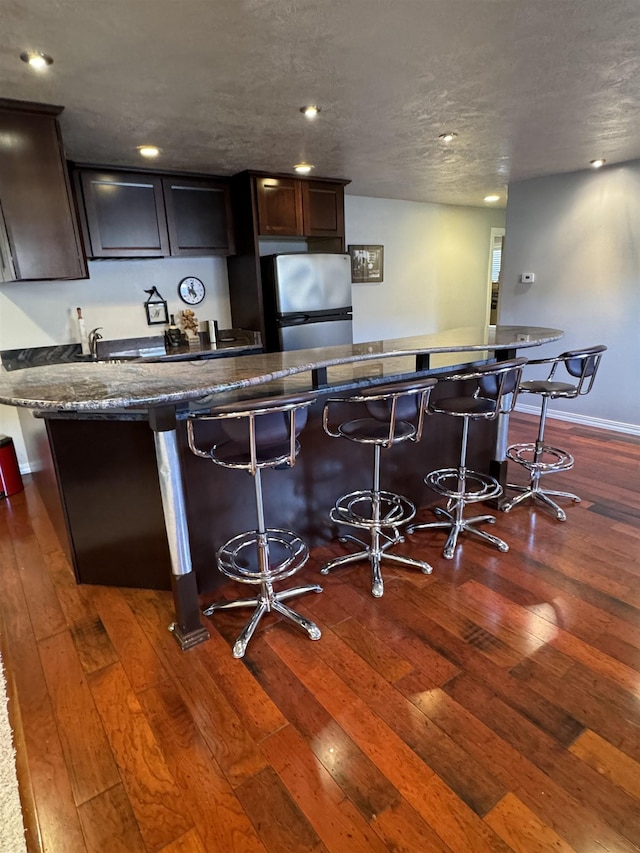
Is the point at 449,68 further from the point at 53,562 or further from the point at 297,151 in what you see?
the point at 53,562

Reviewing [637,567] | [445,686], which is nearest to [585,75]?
[637,567]

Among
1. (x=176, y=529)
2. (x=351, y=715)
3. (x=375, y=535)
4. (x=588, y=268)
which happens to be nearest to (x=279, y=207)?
(x=588, y=268)

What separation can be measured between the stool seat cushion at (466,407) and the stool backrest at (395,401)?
33cm

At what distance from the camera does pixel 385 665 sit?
5.88ft

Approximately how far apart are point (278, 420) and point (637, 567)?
6.45 ft

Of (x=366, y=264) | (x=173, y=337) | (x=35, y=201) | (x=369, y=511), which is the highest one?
(x=35, y=201)

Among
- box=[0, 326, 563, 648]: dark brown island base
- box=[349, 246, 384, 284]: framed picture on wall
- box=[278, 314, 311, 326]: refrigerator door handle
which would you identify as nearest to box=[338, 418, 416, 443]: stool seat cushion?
box=[0, 326, 563, 648]: dark brown island base

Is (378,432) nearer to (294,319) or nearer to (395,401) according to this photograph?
(395,401)

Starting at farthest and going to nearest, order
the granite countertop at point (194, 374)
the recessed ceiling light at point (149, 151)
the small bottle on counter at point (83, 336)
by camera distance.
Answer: the small bottle on counter at point (83, 336), the recessed ceiling light at point (149, 151), the granite countertop at point (194, 374)

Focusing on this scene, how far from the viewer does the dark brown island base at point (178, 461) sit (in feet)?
5.66

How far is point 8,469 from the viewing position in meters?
3.46

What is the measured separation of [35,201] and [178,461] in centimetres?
186

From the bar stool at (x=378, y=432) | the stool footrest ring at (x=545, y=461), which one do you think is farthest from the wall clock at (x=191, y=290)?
the stool footrest ring at (x=545, y=461)

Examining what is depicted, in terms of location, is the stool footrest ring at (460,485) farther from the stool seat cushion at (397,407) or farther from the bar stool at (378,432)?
the stool seat cushion at (397,407)
